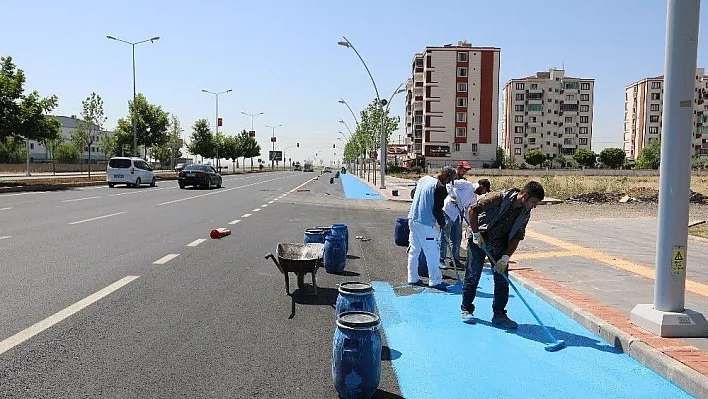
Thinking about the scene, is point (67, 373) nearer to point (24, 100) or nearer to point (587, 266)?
point (587, 266)

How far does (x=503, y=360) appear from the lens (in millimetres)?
4848

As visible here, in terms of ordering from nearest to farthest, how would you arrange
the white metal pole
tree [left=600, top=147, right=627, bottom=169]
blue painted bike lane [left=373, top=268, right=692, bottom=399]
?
blue painted bike lane [left=373, top=268, right=692, bottom=399] → the white metal pole → tree [left=600, top=147, right=627, bottom=169]

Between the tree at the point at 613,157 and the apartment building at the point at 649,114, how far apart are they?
18283 millimetres

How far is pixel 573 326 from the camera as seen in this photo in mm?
5805

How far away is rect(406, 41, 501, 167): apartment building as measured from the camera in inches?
3504

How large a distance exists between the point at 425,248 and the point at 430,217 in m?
0.40

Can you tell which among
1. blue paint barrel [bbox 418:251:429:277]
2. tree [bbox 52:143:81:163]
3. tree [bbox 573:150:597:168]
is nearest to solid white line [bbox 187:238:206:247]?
blue paint barrel [bbox 418:251:429:277]

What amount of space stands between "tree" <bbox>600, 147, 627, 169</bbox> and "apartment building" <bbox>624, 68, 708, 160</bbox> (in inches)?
720

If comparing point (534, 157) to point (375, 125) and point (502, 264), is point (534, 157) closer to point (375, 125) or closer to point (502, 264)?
point (375, 125)

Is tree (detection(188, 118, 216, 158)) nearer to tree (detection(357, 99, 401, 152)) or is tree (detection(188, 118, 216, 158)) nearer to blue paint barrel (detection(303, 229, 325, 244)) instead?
tree (detection(357, 99, 401, 152))

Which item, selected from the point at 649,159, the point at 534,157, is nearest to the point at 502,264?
the point at 534,157

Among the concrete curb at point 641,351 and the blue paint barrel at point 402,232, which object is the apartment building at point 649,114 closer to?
the blue paint barrel at point 402,232

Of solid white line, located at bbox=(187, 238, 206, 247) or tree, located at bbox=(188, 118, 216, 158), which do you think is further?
tree, located at bbox=(188, 118, 216, 158)

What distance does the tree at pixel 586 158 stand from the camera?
3942 inches
